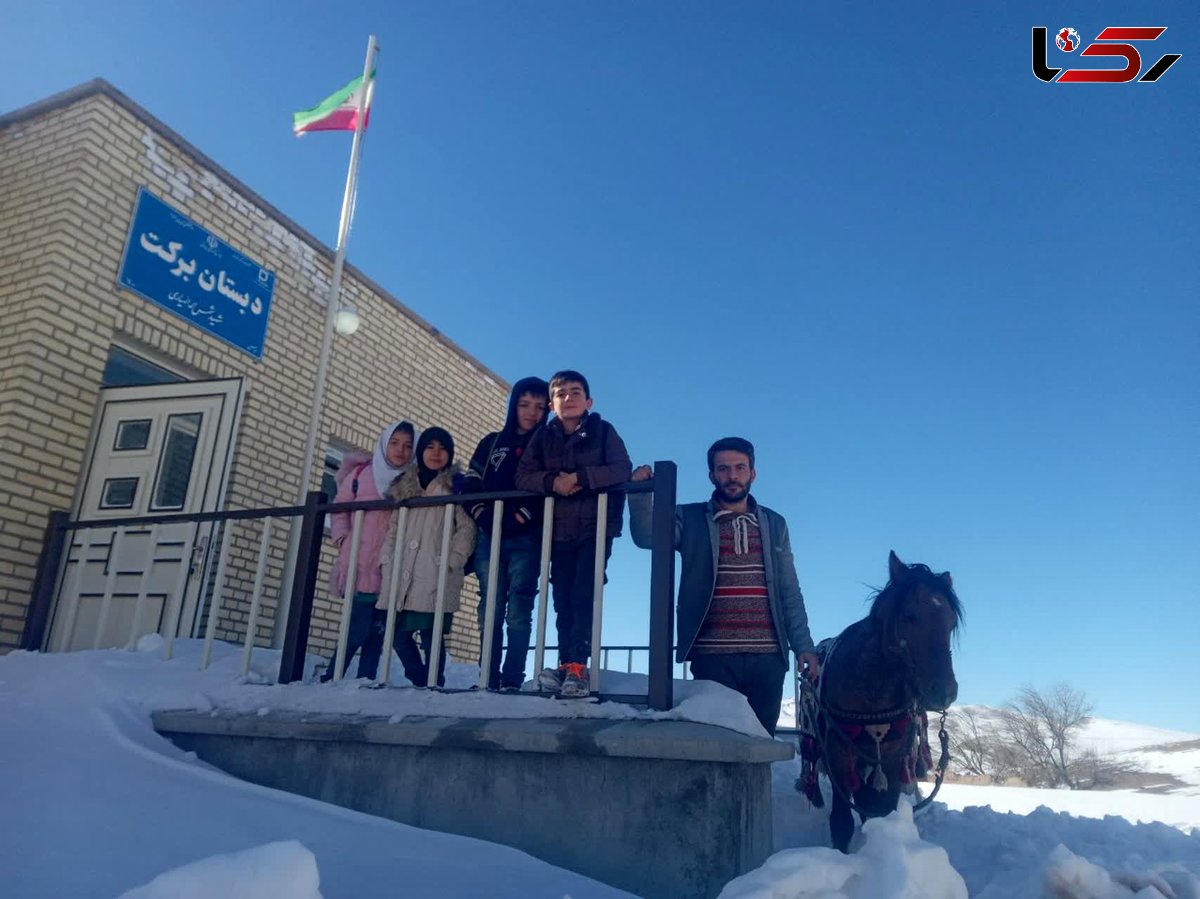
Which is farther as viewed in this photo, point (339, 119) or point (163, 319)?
point (339, 119)

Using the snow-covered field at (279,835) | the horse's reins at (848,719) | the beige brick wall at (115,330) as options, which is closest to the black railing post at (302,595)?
the snow-covered field at (279,835)

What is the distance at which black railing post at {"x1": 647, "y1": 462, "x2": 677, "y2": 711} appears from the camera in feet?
9.55

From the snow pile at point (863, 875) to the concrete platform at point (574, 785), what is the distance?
591 mm

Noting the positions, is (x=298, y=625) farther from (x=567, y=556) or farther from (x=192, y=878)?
(x=192, y=878)

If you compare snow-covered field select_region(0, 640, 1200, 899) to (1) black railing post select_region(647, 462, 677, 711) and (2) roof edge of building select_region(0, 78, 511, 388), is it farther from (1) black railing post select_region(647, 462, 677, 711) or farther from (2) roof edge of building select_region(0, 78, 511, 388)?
(2) roof edge of building select_region(0, 78, 511, 388)

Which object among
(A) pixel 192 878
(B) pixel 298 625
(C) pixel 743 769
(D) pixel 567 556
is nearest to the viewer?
(A) pixel 192 878

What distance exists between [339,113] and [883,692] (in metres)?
8.08

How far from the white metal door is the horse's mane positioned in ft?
14.6

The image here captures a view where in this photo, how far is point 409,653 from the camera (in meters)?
4.16

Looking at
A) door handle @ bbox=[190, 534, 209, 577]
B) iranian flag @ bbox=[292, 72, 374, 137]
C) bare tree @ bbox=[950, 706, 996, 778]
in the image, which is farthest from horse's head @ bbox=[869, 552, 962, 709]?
bare tree @ bbox=[950, 706, 996, 778]

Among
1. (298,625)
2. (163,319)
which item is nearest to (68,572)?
(163,319)

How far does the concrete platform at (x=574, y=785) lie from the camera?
2523 mm

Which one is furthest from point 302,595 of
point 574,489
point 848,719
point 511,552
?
point 848,719

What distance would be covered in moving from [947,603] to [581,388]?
1.88 metres
